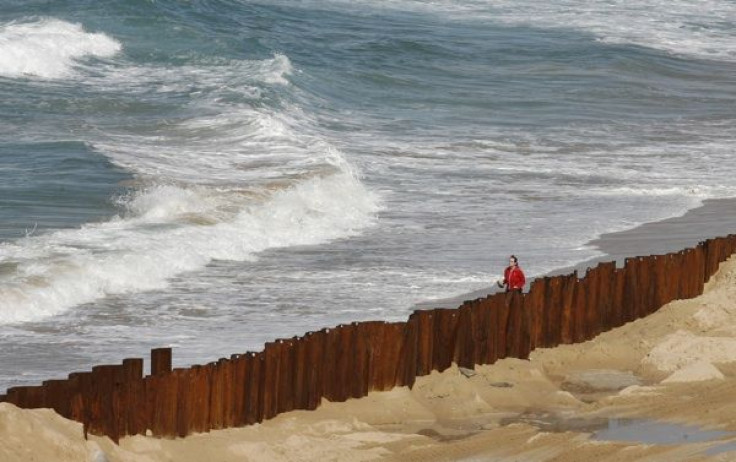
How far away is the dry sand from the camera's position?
11312mm

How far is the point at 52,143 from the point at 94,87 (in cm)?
904

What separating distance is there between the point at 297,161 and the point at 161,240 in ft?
24.9

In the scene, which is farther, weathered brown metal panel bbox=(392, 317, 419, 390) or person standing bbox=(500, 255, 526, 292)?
person standing bbox=(500, 255, 526, 292)

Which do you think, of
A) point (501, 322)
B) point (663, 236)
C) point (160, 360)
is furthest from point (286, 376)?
point (663, 236)

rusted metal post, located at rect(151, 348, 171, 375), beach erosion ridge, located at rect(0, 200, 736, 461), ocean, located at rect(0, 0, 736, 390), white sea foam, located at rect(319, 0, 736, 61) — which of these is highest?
rusted metal post, located at rect(151, 348, 171, 375)

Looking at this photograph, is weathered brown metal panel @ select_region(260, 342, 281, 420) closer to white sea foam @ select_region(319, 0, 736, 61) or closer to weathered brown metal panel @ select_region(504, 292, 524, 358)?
weathered brown metal panel @ select_region(504, 292, 524, 358)

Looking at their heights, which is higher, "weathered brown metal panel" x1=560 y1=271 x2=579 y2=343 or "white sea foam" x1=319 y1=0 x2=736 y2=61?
"weathered brown metal panel" x1=560 y1=271 x2=579 y2=343

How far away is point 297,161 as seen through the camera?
29.5 metres

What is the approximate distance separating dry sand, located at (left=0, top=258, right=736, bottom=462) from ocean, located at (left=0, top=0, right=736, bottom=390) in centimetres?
297

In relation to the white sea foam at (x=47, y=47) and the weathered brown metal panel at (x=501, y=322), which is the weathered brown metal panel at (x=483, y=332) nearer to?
the weathered brown metal panel at (x=501, y=322)

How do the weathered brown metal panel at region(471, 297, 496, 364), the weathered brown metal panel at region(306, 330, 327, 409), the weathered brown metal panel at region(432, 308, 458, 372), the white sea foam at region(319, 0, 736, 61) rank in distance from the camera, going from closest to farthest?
the weathered brown metal panel at region(306, 330, 327, 409), the weathered brown metal panel at region(432, 308, 458, 372), the weathered brown metal panel at region(471, 297, 496, 364), the white sea foam at region(319, 0, 736, 61)

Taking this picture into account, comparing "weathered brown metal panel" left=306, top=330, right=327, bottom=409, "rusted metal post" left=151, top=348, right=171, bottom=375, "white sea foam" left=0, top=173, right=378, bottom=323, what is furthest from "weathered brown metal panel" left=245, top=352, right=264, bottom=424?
"white sea foam" left=0, top=173, right=378, bottom=323

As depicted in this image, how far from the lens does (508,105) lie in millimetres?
40719

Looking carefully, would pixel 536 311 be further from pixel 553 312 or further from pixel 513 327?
pixel 513 327
